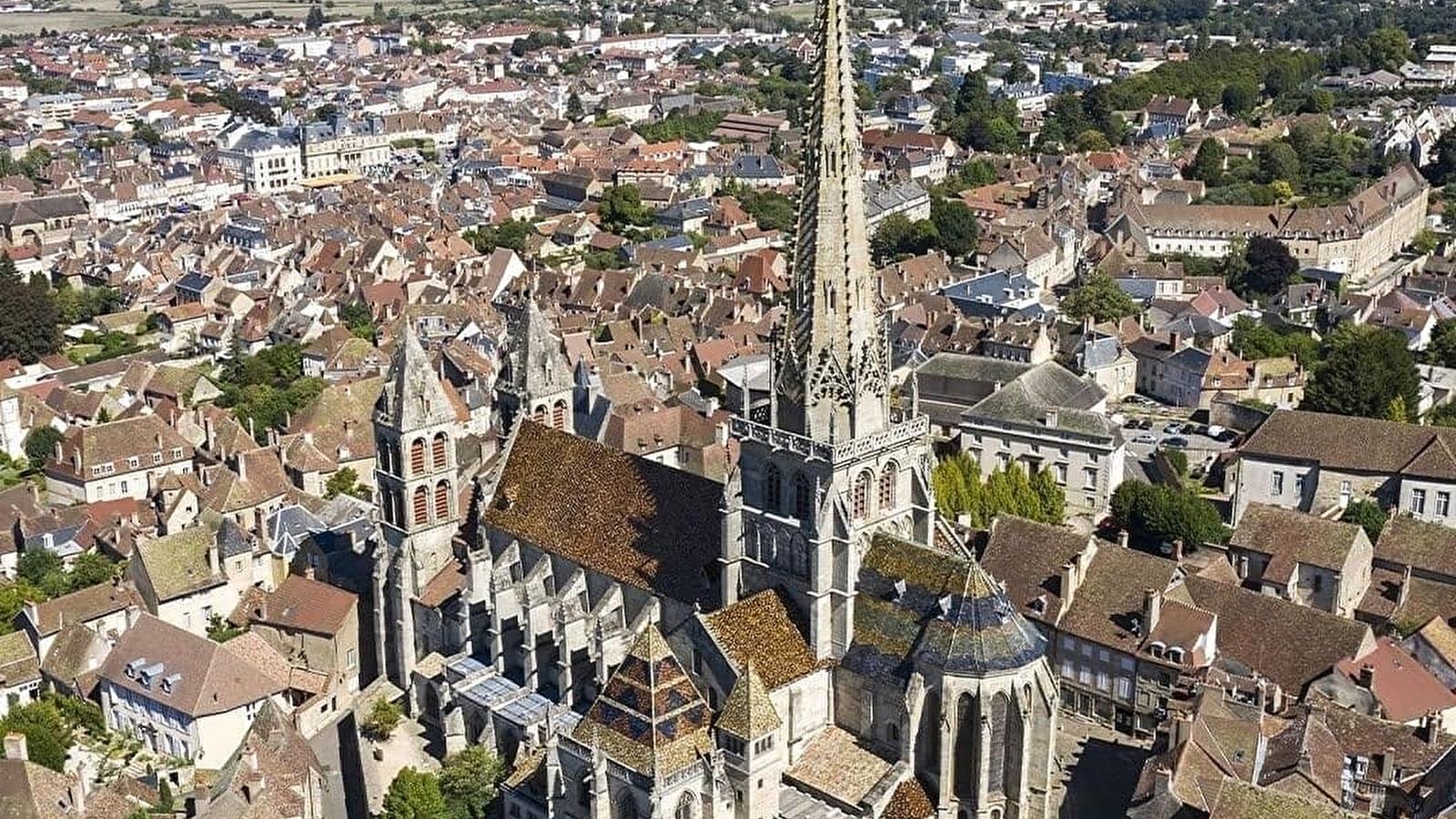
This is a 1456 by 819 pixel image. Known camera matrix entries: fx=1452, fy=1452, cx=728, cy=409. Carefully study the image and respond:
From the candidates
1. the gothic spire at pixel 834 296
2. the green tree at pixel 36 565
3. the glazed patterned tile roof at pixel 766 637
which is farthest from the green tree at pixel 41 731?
the gothic spire at pixel 834 296

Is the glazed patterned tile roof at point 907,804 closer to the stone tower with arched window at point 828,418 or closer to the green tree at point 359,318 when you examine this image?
the stone tower with arched window at point 828,418

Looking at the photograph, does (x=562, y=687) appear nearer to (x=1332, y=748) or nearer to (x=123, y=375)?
(x=1332, y=748)

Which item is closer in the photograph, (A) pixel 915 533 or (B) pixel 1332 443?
(A) pixel 915 533

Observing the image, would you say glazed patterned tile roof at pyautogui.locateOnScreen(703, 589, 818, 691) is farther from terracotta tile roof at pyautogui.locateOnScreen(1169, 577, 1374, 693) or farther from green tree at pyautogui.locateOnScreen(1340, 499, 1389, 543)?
green tree at pyautogui.locateOnScreen(1340, 499, 1389, 543)

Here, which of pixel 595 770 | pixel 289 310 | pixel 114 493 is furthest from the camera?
pixel 289 310

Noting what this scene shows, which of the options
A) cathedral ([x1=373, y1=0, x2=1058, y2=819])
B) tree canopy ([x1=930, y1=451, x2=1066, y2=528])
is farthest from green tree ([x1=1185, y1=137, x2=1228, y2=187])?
cathedral ([x1=373, y1=0, x2=1058, y2=819])

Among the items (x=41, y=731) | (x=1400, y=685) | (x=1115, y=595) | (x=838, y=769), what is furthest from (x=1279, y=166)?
(x=41, y=731)

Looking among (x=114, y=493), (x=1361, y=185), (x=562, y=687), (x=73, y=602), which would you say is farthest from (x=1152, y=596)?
(x=1361, y=185)
